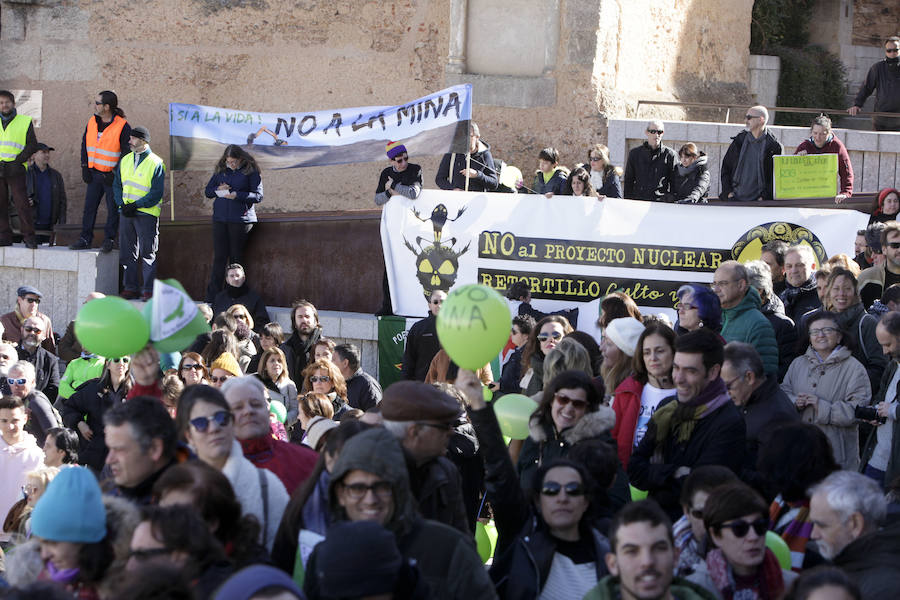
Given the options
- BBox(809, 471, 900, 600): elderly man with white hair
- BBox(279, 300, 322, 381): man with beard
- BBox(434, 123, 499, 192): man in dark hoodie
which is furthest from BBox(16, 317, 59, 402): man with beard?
BBox(809, 471, 900, 600): elderly man with white hair

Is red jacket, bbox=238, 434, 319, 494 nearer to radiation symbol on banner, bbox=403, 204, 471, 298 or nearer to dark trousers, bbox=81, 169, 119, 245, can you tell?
radiation symbol on banner, bbox=403, 204, 471, 298

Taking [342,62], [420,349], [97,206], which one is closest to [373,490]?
[420,349]

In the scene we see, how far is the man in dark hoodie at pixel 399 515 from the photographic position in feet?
11.0

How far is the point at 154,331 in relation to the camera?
5.00 meters

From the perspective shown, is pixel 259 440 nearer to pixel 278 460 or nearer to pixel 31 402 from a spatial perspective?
pixel 278 460

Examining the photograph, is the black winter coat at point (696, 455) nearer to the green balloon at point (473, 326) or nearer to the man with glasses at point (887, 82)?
the green balloon at point (473, 326)

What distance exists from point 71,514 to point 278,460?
118 centimetres

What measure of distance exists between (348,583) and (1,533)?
4230 mm

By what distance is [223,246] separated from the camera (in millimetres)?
11211

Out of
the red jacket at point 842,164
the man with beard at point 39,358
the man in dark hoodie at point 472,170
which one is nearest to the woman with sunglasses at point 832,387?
the red jacket at point 842,164

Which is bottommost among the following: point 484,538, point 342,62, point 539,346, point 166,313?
point 484,538

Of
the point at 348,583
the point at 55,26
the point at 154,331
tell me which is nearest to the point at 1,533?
the point at 154,331

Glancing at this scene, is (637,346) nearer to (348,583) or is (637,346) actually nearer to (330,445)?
(330,445)

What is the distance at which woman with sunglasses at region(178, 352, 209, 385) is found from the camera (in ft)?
23.1
